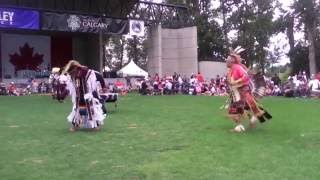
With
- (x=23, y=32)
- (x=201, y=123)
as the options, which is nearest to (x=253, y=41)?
(x=23, y=32)

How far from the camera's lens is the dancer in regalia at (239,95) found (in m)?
12.3

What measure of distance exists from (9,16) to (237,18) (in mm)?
26548

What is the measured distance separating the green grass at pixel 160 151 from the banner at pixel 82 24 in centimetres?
2039

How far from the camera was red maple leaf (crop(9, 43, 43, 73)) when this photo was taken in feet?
136

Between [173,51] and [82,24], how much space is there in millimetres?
9043

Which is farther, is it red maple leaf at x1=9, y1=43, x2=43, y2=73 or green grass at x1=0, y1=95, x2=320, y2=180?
red maple leaf at x1=9, y1=43, x2=43, y2=73

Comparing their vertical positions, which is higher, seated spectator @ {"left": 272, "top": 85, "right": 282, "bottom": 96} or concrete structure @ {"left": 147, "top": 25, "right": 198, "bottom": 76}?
concrete structure @ {"left": 147, "top": 25, "right": 198, "bottom": 76}

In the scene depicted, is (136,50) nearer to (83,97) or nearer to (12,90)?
(12,90)

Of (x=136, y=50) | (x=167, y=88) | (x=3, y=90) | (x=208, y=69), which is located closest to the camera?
(x=3, y=90)

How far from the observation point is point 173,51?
140 ft

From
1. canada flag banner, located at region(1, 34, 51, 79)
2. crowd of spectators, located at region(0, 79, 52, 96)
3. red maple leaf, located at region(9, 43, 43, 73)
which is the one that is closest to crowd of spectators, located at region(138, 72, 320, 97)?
crowd of spectators, located at region(0, 79, 52, 96)

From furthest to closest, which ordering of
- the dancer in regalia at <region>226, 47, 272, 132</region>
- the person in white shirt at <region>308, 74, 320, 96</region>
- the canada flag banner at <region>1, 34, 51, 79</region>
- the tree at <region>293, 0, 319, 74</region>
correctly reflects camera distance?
the tree at <region>293, 0, 319, 74</region>
the canada flag banner at <region>1, 34, 51, 79</region>
the person in white shirt at <region>308, 74, 320, 96</region>
the dancer in regalia at <region>226, 47, 272, 132</region>

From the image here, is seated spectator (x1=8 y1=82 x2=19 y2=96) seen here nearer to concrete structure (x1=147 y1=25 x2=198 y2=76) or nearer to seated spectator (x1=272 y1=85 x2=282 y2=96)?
concrete structure (x1=147 y1=25 x2=198 y2=76)

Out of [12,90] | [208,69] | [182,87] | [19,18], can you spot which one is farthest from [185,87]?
[19,18]
